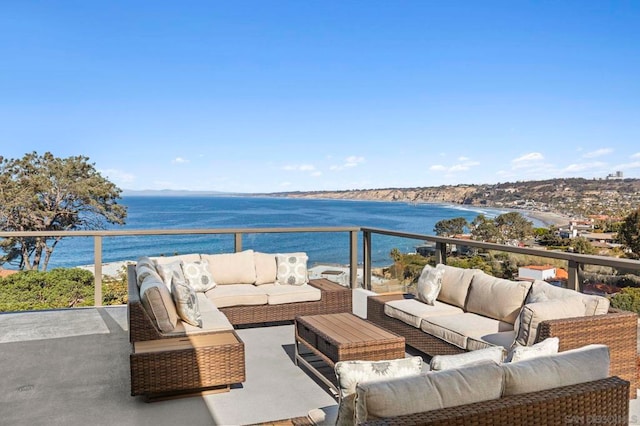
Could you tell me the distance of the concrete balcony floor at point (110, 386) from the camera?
3109mm

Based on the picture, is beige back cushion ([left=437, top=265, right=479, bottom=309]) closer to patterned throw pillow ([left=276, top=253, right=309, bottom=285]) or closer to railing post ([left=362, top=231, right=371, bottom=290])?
patterned throw pillow ([left=276, top=253, right=309, bottom=285])

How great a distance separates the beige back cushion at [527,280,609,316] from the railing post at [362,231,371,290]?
3372 millimetres

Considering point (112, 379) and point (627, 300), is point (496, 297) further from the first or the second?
point (112, 379)

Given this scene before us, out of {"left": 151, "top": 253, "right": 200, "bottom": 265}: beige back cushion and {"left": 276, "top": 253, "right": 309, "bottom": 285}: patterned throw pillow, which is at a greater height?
{"left": 151, "top": 253, "right": 200, "bottom": 265}: beige back cushion

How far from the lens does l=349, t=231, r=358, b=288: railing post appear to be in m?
7.28

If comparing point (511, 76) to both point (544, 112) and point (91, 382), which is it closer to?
point (544, 112)

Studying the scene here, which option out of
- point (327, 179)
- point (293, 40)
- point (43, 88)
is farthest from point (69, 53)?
point (327, 179)

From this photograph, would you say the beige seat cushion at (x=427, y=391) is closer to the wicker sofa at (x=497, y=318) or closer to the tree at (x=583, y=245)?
the wicker sofa at (x=497, y=318)

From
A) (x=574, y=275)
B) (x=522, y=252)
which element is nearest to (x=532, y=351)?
(x=574, y=275)

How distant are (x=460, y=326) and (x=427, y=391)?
8.21 feet

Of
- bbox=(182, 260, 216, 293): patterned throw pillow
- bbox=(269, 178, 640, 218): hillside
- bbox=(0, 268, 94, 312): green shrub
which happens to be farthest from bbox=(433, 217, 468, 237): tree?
bbox=(269, 178, 640, 218): hillside

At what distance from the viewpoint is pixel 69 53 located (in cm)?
1471

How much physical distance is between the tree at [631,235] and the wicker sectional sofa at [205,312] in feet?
14.5

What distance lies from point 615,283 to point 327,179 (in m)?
36.5
